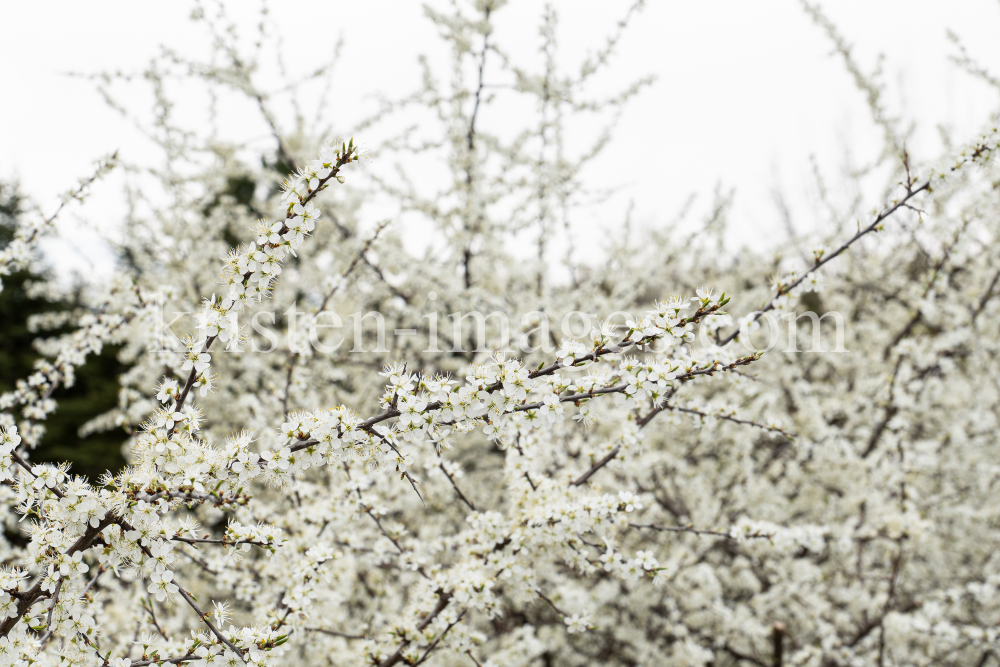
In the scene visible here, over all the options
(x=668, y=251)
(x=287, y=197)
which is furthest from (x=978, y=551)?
(x=287, y=197)

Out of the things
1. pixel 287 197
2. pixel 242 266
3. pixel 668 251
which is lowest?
pixel 242 266

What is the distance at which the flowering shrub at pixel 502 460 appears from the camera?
167 centimetres

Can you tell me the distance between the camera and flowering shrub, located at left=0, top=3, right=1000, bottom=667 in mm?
1674

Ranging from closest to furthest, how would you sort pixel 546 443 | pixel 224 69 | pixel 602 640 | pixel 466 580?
pixel 466 580
pixel 546 443
pixel 224 69
pixel 602 640

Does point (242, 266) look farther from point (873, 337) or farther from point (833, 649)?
point (873, 337)

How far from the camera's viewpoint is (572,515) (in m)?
2.36

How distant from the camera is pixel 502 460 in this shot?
5.66 metres

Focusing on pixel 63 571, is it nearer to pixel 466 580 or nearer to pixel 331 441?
pixel 331 441

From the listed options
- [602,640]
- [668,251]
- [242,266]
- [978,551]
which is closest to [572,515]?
[242,266]

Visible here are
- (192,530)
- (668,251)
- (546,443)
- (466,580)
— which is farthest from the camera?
(668,251)

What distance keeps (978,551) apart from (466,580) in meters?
6.54

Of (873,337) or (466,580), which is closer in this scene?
(466,580)

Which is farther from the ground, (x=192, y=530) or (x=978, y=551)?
(x=978, y=551)

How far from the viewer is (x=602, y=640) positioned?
5441mm
